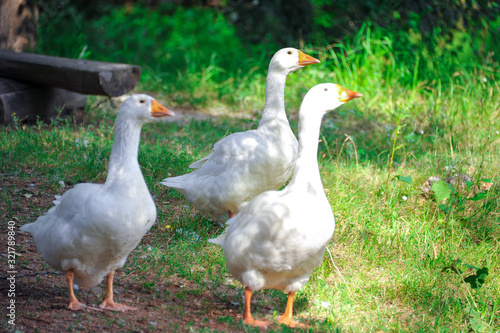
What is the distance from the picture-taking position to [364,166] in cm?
551

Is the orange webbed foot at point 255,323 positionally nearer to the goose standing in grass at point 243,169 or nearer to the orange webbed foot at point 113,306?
the orange webbed foot at point 113,306

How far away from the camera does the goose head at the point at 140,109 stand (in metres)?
3.09

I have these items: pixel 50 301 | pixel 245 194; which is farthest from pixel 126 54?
pixel 50 301

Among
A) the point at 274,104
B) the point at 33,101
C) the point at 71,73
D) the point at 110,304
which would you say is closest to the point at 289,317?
the point at 110,304

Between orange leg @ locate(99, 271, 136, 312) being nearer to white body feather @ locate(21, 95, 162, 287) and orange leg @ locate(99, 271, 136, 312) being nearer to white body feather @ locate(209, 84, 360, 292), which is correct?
white body feather @ locate(21, 95, 162, 287)

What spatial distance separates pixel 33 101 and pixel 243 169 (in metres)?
3.24

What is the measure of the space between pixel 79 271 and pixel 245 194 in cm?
153

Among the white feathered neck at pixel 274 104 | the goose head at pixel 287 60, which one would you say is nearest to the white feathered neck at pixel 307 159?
the white feathered neck at pixel 274 104

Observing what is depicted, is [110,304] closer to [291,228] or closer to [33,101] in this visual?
[291,228]

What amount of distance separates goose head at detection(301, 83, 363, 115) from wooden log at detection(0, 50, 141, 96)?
10.3ft

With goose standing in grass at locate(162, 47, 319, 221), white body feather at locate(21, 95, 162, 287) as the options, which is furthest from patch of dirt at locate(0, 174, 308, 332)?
goose standing in grass at locate(162, 47, 319, 221)

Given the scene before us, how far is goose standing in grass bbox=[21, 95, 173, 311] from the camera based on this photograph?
2910 mm

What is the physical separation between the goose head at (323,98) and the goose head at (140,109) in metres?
0.82

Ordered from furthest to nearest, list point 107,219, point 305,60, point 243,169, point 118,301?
1. point 305,60
2. point 243,169
3. point 118,301
4. point 107,219
